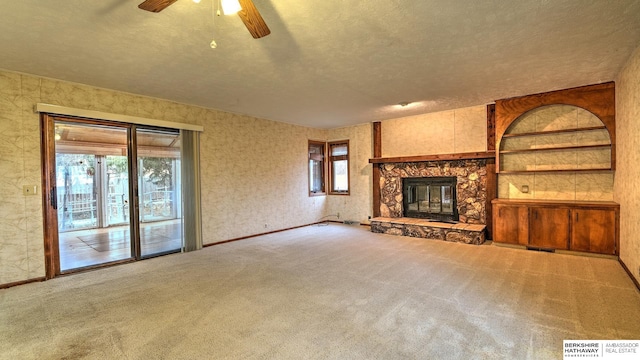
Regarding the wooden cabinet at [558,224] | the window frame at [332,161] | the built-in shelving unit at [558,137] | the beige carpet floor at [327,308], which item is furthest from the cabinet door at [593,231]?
the window frame at [332,161]

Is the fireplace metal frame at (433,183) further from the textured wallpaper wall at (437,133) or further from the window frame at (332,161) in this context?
the window frame at (332,161)

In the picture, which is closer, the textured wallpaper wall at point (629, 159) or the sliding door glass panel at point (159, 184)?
the textured wallpaper wall at point (629, 159)

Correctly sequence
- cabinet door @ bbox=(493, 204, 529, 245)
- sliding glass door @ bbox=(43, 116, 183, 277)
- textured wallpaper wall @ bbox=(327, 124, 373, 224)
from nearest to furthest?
sliding glass door @ bbox=(43, 116, 183, 277)
cabinet door @ bbox=(493, 204, 529, 245)
textured wallpaper wall @ bbox=(327, 124, 373, 224)

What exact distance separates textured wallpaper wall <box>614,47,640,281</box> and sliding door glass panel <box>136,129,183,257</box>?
20.9 feet

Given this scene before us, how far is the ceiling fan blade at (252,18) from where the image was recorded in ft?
6.18

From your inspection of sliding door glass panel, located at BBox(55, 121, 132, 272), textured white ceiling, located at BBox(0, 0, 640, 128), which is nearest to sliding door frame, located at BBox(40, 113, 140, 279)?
sliding door glass panel, located at BBox(55, 121, 132, 272)

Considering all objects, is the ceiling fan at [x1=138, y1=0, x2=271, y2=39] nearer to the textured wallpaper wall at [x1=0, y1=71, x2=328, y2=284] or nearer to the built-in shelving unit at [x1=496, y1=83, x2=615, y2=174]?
the textured wallpaper wall at [x1=0, y1=71, x2=328, y2=284]

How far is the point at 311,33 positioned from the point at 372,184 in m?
5.12

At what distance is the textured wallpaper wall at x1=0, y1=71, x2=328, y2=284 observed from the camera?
3627 mm

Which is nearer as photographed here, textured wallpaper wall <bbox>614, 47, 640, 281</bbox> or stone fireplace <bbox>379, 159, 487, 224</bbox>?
textured wallpaper wall <bbox>614, 47, 640, 281</bbox>

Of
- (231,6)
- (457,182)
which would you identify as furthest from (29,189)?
(457,182)

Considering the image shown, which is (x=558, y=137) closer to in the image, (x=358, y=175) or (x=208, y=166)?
(x=358, y=175)

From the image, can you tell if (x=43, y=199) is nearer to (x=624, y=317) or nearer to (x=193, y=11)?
(x=193, y=11)

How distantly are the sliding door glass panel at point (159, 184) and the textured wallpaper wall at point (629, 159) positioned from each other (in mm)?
6383
